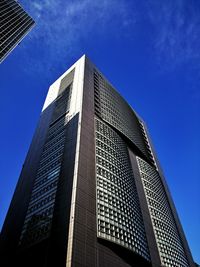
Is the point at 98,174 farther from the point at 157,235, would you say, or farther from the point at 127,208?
the point at 157,235

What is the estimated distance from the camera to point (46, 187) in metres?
55.3

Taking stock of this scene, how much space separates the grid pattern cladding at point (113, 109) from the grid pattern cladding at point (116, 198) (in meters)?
10.5

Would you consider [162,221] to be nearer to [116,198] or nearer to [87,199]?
[116,198]

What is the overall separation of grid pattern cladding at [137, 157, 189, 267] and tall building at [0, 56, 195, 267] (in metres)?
0.32

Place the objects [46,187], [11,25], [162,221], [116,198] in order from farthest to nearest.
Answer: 1. [11,25]
2. [162,221]
3. [46,187]
4. [116,198]

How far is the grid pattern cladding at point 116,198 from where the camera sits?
1885 inches

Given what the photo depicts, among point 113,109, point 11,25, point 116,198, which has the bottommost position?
point 116,198

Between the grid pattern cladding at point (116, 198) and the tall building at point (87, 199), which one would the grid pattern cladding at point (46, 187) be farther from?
the grid pattern cladding at point (116, 198)

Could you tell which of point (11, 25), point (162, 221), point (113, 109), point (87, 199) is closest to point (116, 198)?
point (87, 199)

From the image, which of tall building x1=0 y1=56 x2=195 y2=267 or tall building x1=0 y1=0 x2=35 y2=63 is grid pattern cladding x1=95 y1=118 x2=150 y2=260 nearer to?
tall building x1=0 y1=56 x2=195 y2=267

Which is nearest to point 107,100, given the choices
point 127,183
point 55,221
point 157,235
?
point 127,183

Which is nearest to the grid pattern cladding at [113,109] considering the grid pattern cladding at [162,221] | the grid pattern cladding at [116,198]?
the grid pattern cladding at [116,198]

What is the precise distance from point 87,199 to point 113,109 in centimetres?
5243

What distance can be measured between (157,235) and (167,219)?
11.9 metres
